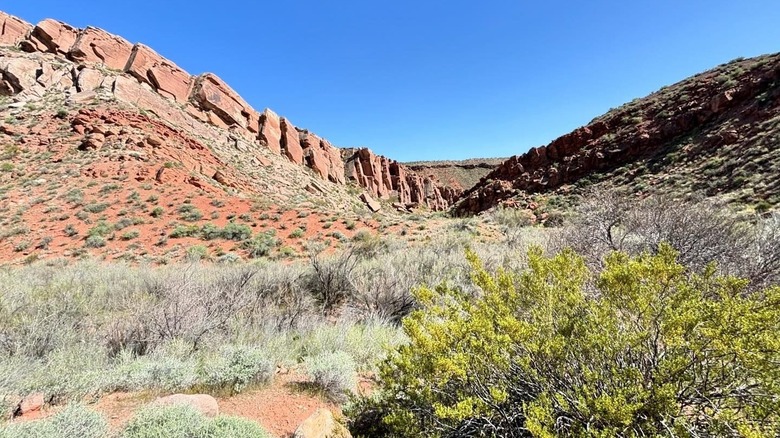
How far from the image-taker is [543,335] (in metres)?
2.05

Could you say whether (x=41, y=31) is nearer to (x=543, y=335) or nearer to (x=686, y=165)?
(x=543, y=335)

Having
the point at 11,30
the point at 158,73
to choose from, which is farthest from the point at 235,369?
the point at 11,30

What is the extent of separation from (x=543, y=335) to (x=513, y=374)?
1.02ft

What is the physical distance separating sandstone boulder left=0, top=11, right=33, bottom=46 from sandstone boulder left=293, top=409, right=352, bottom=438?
140 feet

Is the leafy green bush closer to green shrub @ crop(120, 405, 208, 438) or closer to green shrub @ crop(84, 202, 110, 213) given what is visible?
green shrub @ crop(120, 405, 208, 438)

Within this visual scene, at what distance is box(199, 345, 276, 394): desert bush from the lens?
124 inches

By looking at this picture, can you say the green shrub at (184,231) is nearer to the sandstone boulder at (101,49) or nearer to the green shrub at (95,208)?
the green shrub at (95,208)

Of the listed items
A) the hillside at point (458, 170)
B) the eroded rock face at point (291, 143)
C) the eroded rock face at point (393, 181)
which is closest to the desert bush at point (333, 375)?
the eroded rock face at point (291, 143)

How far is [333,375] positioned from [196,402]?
3.74ft

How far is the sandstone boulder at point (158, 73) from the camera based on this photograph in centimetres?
3147

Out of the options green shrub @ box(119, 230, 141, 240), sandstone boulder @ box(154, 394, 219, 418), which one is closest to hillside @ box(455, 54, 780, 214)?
sandstone boulder @ box(154, 394, 219, 418)

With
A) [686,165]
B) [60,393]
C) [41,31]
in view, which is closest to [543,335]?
[60,393]

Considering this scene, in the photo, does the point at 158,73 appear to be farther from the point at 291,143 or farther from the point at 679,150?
the point at 679,150

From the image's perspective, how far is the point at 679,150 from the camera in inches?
950
